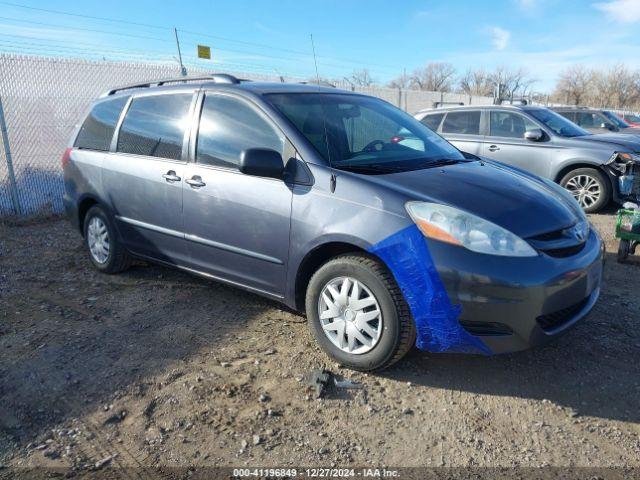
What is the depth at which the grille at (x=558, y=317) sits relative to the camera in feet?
9.06

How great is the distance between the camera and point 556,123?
26.2ft

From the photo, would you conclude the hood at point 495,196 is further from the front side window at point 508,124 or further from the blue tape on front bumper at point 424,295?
the front side window at point 508,124

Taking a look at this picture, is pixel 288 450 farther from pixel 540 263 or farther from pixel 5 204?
pixel 5 204

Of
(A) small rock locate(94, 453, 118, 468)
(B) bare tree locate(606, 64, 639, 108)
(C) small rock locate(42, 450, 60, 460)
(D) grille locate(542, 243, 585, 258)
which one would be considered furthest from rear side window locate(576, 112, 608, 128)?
(B) bare tree locate(606, 64, 639, 108)

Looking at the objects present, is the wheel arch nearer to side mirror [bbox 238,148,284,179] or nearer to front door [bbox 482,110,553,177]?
side mirror [bbox 238,148,284,179]

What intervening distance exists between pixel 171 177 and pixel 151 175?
28cm

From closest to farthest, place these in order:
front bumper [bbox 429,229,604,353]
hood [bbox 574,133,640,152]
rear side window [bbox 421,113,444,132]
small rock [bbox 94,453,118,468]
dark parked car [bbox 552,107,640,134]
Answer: small rock [bbox 94,453,118,468] → front bumper [bbox 429,229,604,353] → hood [bbox 574,133,640,152] → rear side window [bbox 421,113,444,132] → dark parked car [bbox 552,107,640,134]

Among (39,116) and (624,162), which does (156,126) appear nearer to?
(39,116)

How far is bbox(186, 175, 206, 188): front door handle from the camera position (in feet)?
12.1

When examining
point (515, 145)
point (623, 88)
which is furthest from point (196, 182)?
point (623, 88)

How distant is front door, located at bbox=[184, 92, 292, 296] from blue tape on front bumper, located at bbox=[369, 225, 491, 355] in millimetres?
790

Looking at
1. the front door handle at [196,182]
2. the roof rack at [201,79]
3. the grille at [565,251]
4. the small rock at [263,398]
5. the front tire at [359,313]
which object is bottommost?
the small rock at [263,398]

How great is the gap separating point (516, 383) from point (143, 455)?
2.09 metres

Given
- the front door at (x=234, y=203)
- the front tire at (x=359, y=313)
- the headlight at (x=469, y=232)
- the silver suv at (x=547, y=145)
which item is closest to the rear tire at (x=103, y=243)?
the front door at (x=234, y=203)
